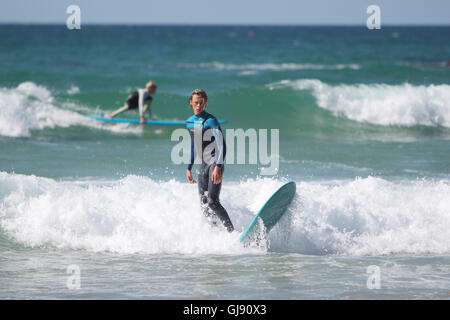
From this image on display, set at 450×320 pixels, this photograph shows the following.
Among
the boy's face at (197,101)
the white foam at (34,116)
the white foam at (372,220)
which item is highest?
the white foam at (34,116)

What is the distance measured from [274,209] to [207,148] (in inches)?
39.6

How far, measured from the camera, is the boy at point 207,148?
6434mm

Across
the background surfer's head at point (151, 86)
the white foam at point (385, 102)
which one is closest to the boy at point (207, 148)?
the background surfer's head at point (151, 86)

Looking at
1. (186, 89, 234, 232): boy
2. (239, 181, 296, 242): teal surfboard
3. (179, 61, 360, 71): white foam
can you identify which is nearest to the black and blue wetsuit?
(186, 89, 234, 232): boy

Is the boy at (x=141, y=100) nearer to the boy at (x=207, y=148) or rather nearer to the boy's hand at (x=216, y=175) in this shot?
the boy at (x=207, y=148)

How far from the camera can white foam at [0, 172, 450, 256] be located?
7.20m

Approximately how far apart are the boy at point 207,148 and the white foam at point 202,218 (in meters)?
0.37

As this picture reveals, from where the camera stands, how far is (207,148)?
656 centimetres

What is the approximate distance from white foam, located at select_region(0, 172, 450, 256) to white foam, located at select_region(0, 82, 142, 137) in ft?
23.6

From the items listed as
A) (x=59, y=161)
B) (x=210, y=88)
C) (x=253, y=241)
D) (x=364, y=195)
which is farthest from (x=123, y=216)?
(x=210, y=88)

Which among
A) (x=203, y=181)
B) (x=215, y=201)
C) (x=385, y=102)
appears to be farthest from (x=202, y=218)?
(x=385, y=102)

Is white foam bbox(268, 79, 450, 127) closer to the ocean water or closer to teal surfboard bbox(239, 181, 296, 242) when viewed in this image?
the ocean water

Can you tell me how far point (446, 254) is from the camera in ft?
23.2
